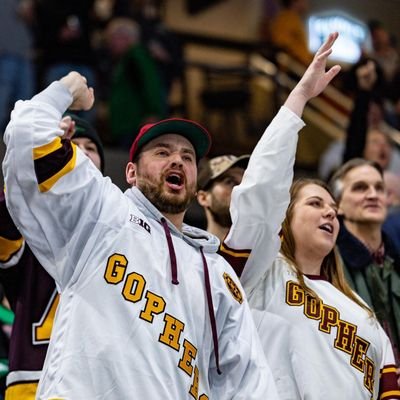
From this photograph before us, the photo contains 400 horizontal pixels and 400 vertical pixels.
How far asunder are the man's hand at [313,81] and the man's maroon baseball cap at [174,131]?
1.17 feet

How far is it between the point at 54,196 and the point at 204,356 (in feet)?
2.32

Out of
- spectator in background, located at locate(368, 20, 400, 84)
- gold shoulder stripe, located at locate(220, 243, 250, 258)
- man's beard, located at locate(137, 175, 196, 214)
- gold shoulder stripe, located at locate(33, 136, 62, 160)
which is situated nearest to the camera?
gold shoulder stripe, located at locate(33, 136, 62, 160)

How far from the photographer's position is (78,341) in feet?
11.3

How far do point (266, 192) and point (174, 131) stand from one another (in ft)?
1.26

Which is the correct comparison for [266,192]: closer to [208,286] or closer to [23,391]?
[208,286]

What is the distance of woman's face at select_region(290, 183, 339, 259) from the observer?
449 centimetres

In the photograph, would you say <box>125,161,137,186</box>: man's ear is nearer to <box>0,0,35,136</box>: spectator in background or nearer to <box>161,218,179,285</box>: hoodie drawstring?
<box>161,218,179,285</box>: hoodie drawstring

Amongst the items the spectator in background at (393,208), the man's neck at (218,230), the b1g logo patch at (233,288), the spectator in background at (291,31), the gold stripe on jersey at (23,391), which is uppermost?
the spectator in background at (291,31)

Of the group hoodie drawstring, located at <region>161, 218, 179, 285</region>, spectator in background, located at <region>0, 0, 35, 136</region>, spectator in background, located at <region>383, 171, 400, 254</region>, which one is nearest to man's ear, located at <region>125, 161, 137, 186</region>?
hoodie drawstring, located at <region>161, 218, 179, 285</region>

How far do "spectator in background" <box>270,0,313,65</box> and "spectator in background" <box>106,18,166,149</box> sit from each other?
3036 millimetres

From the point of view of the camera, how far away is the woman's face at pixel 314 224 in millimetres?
4492

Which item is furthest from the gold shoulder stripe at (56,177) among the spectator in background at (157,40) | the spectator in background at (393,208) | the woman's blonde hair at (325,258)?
the spectator in background at (157,40)

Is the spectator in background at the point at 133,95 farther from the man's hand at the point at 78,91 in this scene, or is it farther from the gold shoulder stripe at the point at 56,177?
the gold shoulder stripe at the point at 56,177

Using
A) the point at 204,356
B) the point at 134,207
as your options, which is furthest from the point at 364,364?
the point at 134,207
